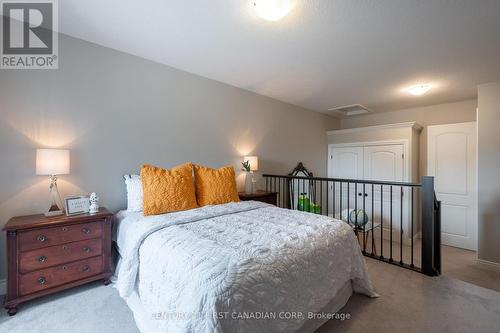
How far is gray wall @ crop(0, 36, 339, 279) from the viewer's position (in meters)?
1.97

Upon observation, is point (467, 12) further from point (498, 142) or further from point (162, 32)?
point (162, 32)

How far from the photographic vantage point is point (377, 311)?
172cm

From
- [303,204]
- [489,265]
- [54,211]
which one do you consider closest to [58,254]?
[54,211]

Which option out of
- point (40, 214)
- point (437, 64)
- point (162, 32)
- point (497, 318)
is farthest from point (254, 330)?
point (437, 64)

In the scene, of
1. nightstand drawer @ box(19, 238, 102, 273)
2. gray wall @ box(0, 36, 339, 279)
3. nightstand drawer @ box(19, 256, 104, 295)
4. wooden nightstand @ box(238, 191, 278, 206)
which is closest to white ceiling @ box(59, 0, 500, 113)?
gray wall @ box(0, 36, 339, 279)

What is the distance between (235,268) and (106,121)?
86.1 inches

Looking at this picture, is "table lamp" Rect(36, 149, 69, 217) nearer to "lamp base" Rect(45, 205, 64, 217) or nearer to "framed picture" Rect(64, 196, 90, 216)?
"lamp base" Rect(45, 205, 64, 217)

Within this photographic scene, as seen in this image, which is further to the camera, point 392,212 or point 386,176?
point 386,176

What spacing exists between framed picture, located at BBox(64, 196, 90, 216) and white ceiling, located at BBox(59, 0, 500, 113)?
1.57 metres

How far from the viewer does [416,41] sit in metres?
2.13

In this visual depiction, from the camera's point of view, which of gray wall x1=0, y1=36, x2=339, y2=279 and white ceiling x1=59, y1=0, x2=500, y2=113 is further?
gray wall x1=0, y1=36, x2=339, y2=279

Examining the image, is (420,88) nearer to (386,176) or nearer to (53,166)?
(386,176)

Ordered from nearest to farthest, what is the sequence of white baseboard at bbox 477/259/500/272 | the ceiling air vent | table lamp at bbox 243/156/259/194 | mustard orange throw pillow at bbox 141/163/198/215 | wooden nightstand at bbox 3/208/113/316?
wooden nightstand at bbox 3/208/113/316 < mustard orange throw pillow at bbox 141/163/198/215 < white baseboard at bbox 477/259/500/272 < table lamp at bbox 243/156/259/194 < the ceiling air vent

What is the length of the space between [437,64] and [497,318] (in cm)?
250
